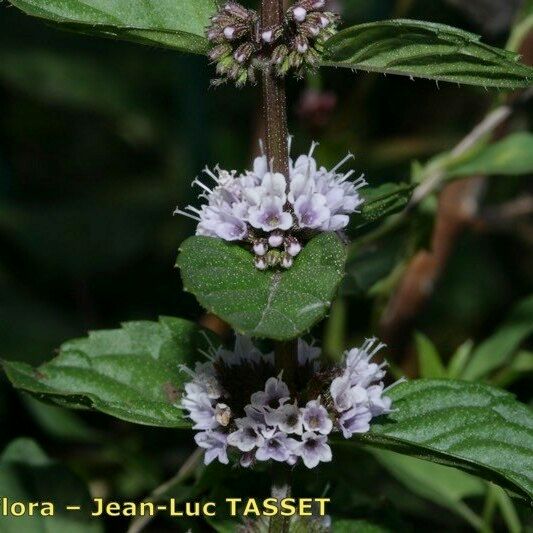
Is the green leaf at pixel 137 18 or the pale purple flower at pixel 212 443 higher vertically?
the green leaf at pixel 137 18

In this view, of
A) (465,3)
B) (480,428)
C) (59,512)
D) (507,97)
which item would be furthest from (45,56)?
(480,428)

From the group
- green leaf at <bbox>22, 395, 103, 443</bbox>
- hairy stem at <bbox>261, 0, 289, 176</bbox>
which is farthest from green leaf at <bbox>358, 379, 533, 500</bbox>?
green leaf at <bbox>22, 395, 103, 443</bbox>

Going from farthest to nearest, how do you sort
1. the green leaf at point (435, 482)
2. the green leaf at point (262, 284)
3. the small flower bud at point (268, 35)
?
the green leaf at point (435, 482) < the small flower bud at point (268, 35) < the green leaf at point (262, 284)

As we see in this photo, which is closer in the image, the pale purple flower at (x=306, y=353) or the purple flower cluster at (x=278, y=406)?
the purple flower cluster at (x=278, y=406)

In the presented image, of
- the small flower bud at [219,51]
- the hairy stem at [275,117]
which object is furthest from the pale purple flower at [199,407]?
the small flower bud at [219,51]

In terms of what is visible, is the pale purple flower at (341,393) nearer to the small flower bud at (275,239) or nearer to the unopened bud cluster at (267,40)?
the small flower bud at (275,239)

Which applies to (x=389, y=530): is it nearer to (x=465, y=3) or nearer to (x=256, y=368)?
(x=256, y=368)

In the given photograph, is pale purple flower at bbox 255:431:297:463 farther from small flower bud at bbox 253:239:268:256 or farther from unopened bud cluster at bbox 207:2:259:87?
unopened bud cluster at bbox 207:2:259:87
